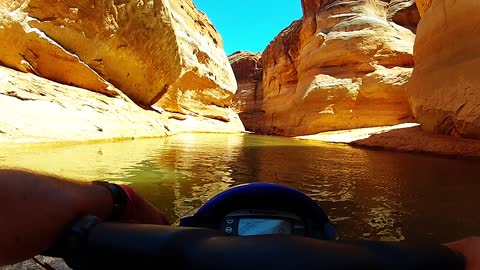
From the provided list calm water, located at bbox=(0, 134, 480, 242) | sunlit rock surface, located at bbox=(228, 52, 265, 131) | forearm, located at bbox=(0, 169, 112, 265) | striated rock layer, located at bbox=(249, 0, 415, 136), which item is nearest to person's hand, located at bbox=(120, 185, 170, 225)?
forearm, located at bbox=(0, 169, 112, 265)

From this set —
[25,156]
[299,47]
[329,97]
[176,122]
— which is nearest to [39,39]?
[25,156]

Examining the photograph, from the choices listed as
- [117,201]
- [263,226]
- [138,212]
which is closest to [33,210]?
[117,201]

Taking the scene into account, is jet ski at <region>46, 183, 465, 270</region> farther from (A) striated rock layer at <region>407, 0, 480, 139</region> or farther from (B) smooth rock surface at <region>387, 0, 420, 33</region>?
(B) smooth rock surface at <region>387, 0, 420, 33</region>

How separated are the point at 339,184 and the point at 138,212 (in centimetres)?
409

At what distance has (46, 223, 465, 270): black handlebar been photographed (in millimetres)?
665

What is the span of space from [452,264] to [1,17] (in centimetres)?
1340

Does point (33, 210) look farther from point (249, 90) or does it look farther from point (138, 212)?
point (249, 90)

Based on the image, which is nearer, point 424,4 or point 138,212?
point 138,212

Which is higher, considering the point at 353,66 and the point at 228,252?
the point at 353,66

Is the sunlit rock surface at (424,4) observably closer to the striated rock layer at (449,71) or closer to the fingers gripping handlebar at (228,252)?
the striated rock layer at (449,71)

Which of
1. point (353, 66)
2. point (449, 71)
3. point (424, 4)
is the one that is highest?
point (424, 4)

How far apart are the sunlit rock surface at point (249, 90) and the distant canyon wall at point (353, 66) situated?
8884 millimetres

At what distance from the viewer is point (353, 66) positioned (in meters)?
22.8

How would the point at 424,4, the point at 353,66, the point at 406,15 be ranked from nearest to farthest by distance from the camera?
the point at 424,4 < the point at 353,66 < the point at 406,15
